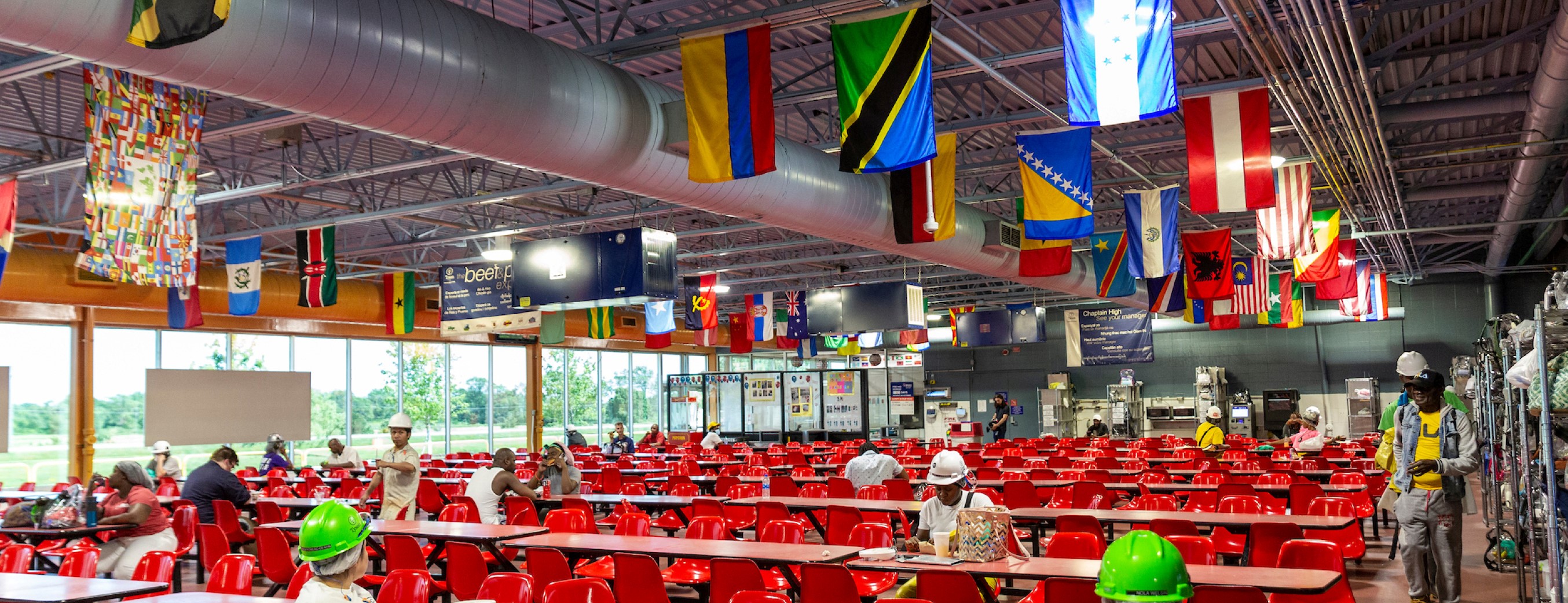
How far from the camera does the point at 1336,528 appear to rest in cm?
768

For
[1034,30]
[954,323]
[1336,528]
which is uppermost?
[1034,30]

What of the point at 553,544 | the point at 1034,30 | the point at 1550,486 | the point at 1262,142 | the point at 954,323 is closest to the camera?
the point at 1550,486

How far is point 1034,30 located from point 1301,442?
7808 millimetres

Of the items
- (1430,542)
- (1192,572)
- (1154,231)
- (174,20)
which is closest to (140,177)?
(174,20)

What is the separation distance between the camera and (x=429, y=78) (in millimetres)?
7074

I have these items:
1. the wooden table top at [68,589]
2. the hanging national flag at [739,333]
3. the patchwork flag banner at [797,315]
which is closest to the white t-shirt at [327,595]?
the wooden table top at [68,589]

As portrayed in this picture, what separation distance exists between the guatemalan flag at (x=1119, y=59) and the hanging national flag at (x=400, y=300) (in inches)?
620

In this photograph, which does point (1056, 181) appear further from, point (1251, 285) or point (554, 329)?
point (554, 329)

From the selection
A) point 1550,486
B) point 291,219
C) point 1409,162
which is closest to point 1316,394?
point 1409,162

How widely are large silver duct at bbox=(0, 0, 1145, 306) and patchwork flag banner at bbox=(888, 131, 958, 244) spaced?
1585mm

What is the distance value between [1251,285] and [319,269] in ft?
50.2

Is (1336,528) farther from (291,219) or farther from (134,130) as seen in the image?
(291,219)

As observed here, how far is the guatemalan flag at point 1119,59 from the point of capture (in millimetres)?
7328

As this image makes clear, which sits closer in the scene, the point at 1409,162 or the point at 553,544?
the point at 553,544
